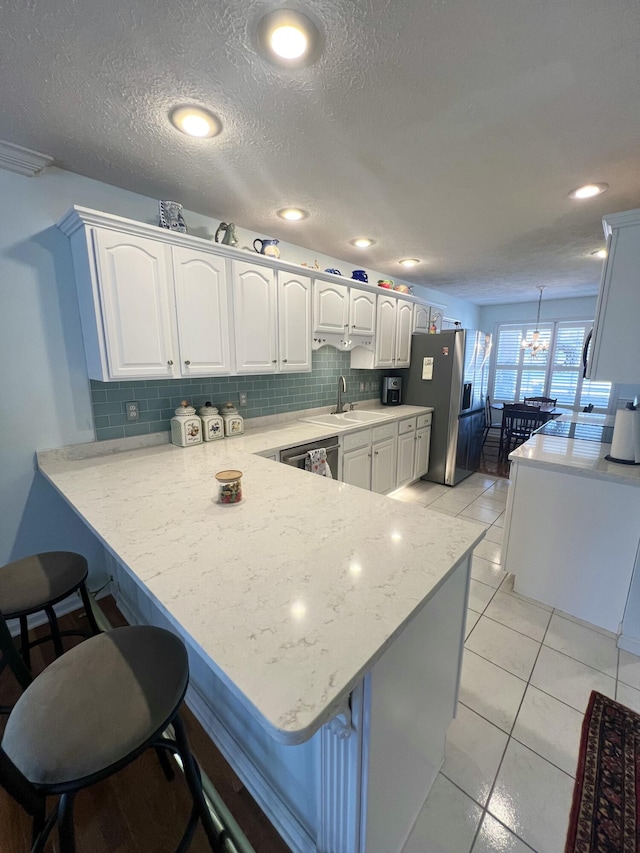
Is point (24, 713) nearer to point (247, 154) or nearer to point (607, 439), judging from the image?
point (247, 154)

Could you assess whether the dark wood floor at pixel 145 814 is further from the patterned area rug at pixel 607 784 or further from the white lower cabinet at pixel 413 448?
the white lower cabinet at pixel 413 448

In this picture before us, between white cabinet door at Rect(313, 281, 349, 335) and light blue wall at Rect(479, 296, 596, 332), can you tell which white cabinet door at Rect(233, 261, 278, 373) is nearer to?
white cabinet door at Rect(313, 281, 349, 335)

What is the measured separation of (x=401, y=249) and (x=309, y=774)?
3.40 meters

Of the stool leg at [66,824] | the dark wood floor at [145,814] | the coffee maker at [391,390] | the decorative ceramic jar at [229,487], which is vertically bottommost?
the dark wood floor at [145,814]

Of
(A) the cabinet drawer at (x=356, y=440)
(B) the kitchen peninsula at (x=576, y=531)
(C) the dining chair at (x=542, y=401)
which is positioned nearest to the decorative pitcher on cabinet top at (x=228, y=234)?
(A) the cabinet drawer at (x=356, y=440)

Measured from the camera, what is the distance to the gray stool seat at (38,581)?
1.23 m

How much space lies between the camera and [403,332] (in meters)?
3.86

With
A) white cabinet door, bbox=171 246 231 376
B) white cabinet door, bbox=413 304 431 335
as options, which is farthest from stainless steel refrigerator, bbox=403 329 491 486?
white cabinet door, bbox=171 246 231 376

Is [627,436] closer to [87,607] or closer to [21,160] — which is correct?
[87,607]

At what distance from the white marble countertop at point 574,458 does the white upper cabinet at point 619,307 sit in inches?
19.0

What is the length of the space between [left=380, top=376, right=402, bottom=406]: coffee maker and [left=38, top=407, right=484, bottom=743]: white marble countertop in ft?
8.45

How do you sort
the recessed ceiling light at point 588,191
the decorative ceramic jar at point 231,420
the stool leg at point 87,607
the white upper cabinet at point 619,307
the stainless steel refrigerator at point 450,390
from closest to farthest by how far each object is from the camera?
the stool leg at point 87,607
the white upper cabinet at point 619,307
the recessed ceiling light at point 588,191
the decorative ceramic jar at point 231,420
the stainless steel refrigerator at point 450,390

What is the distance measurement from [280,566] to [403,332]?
11.3 feet

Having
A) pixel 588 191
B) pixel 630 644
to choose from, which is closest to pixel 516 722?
pixel 630 644
